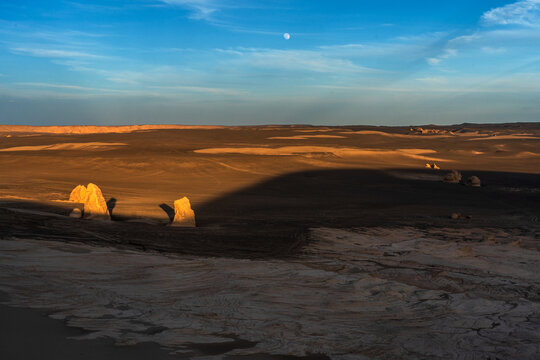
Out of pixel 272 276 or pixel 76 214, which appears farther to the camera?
pixel 76 214

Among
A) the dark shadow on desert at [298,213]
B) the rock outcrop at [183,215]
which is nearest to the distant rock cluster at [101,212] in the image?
the rock outcrop at [183,215]

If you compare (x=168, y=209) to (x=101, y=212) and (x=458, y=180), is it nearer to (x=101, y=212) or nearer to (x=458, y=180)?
(x=101, y=212)

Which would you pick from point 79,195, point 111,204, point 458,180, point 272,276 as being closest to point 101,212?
point 79,195

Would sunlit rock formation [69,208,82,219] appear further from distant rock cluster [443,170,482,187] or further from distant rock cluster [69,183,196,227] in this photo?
distant rock cluster [443,170,482,187]

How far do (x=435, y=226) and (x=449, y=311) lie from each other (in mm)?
7209

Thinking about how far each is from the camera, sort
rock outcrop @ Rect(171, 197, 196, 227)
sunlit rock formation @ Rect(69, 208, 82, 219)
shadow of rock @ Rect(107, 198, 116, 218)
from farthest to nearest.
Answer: shadow of rock @ Rect(107, 198, 116, 218)
rock outcrop @ Rect(171, 197, 196, 227)
sunlit rock formation @ Rect(69, 208, 82, 219)

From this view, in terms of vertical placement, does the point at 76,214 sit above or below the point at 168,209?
above

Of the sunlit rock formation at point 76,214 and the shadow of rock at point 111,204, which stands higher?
the sunlit rock formation at point 76,214

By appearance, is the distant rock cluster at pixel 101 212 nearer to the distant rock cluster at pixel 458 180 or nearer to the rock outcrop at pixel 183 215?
the rock outcrop at pixel 183 215

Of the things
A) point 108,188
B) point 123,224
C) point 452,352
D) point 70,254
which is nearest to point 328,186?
point 108,188

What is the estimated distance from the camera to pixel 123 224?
11.1 meters

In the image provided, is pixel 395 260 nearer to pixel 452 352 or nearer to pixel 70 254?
pixel 452 352

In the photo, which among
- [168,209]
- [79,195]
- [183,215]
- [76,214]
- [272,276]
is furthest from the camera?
[168,209]

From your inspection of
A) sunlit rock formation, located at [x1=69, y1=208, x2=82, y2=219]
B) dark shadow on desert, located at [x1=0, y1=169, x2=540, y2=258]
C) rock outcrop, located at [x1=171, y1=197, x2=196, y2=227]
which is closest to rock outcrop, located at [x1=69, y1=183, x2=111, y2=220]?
sunlit rock formation, located at [x1=69, y1=208, x2=82, y2=219]
